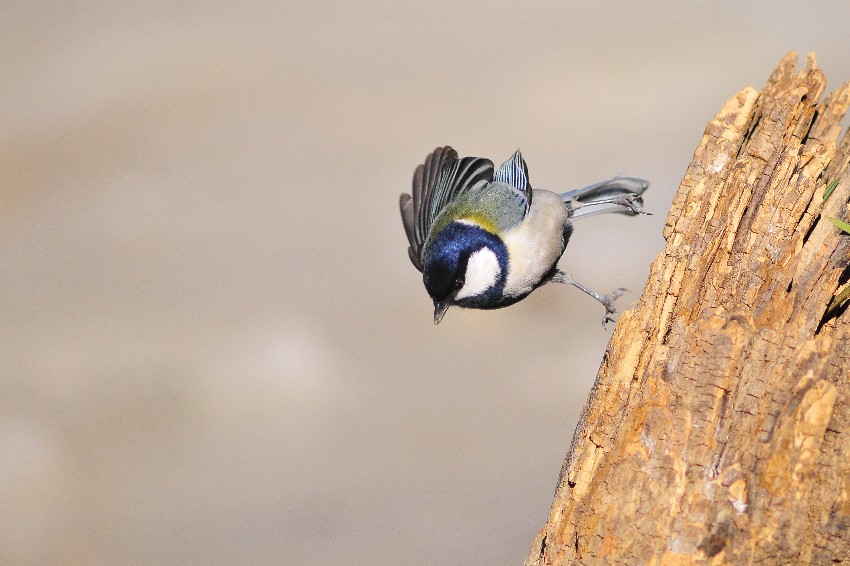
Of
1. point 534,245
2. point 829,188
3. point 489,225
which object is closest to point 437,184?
point 489,225

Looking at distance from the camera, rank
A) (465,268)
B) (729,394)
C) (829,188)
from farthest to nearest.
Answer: (465,268) < (829,188) < (729,394)

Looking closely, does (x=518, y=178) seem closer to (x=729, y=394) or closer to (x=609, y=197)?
(x=609, y=197)

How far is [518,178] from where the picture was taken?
14.6ft

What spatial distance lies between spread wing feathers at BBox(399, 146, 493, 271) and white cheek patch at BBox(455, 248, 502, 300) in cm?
57

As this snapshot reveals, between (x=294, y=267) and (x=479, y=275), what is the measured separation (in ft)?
6.11

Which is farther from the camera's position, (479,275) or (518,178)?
(518,178)

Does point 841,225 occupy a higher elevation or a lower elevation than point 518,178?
lower

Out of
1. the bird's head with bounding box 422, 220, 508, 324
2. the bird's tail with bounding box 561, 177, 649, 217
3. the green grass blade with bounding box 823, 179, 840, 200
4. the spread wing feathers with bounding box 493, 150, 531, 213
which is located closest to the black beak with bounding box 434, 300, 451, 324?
the bird's head with bounding box 422, 220, 508, 324

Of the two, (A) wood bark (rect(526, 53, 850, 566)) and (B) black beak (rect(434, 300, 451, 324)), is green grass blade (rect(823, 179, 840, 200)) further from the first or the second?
(B) black beak (rect(434, 300, 451, 324))

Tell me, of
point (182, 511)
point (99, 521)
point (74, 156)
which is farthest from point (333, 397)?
point (74, 156)

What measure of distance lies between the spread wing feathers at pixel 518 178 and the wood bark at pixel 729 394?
4.50 feet

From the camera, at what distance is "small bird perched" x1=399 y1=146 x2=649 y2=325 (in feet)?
12.9

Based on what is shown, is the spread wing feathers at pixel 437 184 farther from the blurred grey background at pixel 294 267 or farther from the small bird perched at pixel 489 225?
the blurred grey background at pixel 294 267

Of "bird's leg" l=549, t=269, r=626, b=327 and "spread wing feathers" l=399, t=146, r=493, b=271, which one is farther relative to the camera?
"spread wing feathers" l=399, t=146, r=493, b=271
